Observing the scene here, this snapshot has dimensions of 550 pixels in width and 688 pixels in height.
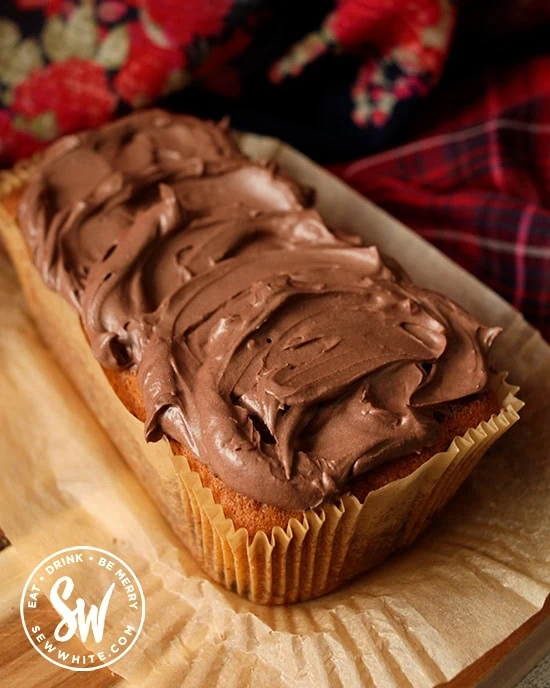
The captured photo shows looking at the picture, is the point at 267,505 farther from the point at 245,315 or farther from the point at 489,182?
the point at 489,182

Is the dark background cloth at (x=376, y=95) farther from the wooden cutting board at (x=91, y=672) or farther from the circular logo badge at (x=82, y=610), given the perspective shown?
the circular logo badge at (x=82, y=610)

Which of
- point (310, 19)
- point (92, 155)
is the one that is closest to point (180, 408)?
point (92, 155)

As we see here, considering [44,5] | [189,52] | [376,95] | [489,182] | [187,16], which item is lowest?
[489,182]

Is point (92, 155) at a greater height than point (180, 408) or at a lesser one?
greater

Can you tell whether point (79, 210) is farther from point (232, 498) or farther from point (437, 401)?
point (437, 401)

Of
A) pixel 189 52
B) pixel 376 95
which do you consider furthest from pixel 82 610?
→ pixel 376 95

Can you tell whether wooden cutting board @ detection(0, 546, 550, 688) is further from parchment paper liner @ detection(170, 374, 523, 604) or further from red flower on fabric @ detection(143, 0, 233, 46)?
red flower on fabric @ detection(143, 0, 233, 46)

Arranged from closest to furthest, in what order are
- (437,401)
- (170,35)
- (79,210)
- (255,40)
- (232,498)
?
(232,498) < (437,401) < (79,210) < (170,35) < (255,40)
